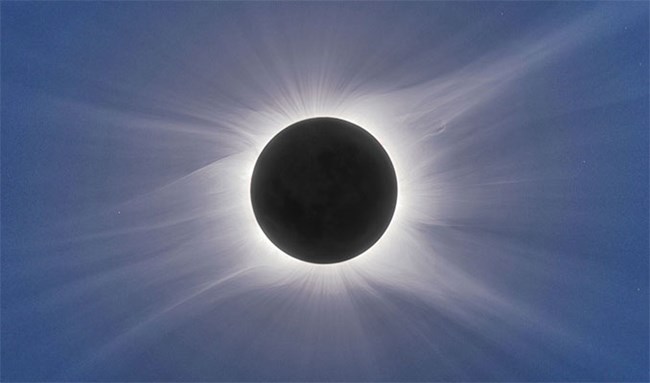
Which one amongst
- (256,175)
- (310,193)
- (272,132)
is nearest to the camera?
(310,193)

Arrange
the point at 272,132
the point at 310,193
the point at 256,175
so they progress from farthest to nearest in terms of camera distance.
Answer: the point at 272,132 < the point at 256,175 < the point at 310,193

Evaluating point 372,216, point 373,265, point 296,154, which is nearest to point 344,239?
point 372,216

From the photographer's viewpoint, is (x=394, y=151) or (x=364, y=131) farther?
(x=394, y=151)

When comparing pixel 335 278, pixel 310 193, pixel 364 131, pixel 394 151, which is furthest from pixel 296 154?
pixel 335 278

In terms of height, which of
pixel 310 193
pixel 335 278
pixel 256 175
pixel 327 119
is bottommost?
pixel 335 278

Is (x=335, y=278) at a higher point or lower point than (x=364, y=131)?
lower

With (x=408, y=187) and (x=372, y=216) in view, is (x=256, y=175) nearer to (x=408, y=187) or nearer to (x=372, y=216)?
(x=372, y=216)
